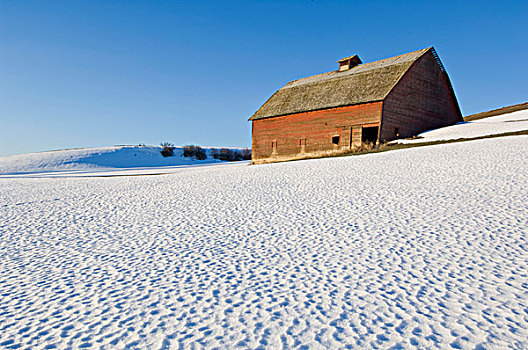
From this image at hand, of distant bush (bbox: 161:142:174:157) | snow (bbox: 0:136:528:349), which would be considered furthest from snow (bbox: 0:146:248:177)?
snow (bbox: 0:136:528:349)

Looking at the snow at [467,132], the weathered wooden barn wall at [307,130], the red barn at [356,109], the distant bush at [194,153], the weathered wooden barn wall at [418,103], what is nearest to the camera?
the snow at [467,132]

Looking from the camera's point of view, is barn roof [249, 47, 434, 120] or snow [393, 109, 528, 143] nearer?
snow [393, 109, 528, 143]

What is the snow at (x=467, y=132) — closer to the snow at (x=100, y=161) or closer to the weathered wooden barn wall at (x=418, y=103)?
the weathered wooden barn wall at (x=418, y=103)

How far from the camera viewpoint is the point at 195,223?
7324mm

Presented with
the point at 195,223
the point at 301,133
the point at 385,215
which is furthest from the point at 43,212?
the point at 301,133

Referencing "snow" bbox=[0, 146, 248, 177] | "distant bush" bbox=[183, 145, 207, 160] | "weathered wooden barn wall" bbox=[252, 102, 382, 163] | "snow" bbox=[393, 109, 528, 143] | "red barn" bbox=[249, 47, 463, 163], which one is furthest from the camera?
"distant bush" bbox=[183, 145, 207, 160]

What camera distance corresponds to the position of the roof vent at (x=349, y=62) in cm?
2731

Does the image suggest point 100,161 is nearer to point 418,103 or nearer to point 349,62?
point 349,62

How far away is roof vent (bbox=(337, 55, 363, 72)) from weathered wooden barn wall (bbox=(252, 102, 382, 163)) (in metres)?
6.41

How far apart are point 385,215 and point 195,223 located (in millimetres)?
4328

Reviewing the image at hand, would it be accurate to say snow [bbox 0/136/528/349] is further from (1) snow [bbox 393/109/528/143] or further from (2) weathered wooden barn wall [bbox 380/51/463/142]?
(2) weathered wooden barn wall [bbox 380/51/463/142]

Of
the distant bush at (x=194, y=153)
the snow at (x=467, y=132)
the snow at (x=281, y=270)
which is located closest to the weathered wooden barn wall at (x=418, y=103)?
the snow at (x=467, y=132)

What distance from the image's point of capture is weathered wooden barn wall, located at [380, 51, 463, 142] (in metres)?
21.3

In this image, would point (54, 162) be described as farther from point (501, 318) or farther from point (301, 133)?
point (501, 318)
